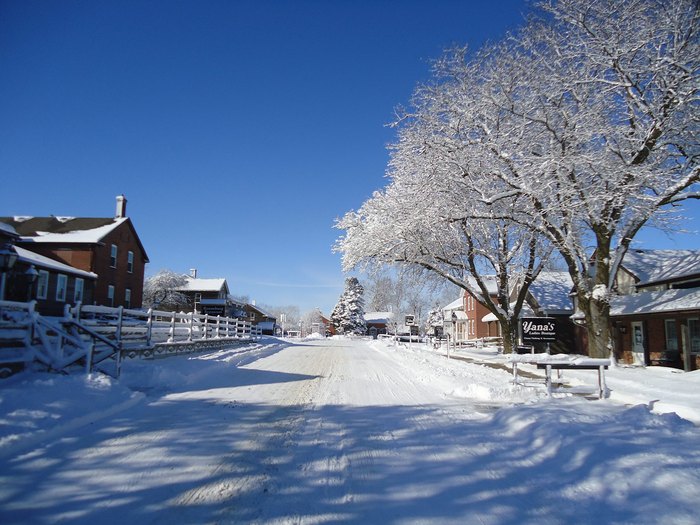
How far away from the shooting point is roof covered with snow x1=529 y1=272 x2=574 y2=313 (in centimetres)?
3014

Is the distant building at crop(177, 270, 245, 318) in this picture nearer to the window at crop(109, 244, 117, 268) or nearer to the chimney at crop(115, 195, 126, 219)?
the chimney at crop(115, 195, 126, 219)

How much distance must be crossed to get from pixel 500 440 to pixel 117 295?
36073 millimetres

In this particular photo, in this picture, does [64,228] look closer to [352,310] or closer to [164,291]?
[164,291]

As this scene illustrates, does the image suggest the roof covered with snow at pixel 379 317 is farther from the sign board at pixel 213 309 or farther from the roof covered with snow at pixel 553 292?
the roof covered with snow at pixel 553 292

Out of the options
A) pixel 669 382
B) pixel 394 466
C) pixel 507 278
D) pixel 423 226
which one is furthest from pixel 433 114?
pixel 394 466

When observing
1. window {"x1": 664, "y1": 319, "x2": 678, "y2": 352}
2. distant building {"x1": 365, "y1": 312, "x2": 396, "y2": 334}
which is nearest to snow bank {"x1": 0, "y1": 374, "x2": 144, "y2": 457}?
window {"x1": 664, "y1": 319, "x2": 678, "y2": 352}

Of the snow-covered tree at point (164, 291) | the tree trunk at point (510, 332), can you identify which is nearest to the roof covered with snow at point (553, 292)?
the tree trunk at point (510, 332)

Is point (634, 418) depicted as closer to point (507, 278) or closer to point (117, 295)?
point (507, 278)

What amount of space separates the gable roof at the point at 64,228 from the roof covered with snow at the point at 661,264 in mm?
34093

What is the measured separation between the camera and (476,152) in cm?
1819

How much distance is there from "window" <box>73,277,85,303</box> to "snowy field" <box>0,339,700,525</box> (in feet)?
78.9

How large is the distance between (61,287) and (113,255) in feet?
26.4

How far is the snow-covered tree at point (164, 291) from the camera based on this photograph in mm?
57781

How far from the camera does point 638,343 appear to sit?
906 inches
